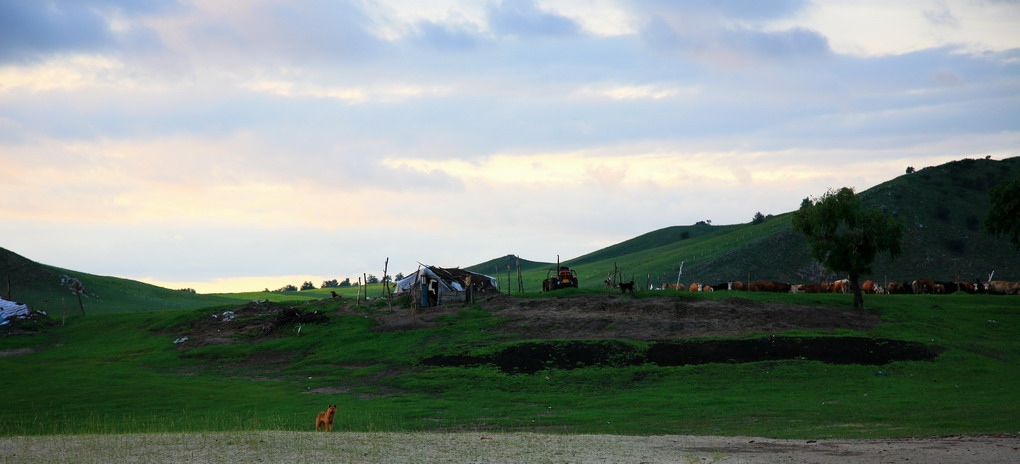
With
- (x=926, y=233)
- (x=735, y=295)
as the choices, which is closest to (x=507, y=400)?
(x=735, y=295)

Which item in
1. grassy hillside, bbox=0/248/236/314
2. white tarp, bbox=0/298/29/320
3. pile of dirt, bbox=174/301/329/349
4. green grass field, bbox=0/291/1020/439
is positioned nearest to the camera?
green grass field, bbox=0/291/1020/439

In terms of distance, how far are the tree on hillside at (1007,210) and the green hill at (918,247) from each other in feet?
93.0

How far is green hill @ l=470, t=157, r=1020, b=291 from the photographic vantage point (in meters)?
118

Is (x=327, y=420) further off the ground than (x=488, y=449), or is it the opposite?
(x=327, y=420)

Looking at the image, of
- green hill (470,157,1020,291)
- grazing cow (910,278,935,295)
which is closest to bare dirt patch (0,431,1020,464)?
grazing cow (910,278,935,295)

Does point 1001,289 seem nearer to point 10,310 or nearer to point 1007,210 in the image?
point 1007,210

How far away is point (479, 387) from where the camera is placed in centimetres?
4462

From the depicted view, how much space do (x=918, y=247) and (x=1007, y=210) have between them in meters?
51.7

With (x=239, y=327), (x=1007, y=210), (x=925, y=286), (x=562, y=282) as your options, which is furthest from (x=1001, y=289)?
(x=239, y=327)

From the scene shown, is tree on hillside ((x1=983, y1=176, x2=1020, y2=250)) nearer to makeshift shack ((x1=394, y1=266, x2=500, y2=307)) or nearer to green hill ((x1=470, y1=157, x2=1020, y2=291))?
green hill ((x1=470, y1=157, x2=1020, y2=291))

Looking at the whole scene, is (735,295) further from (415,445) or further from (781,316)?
(415,445)

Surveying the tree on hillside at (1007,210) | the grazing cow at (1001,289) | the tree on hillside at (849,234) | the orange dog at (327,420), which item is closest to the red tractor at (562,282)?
the tree on hillside at (849,234)

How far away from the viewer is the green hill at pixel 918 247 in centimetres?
11800

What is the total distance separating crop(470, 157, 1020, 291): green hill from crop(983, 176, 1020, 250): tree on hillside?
93.0ft
